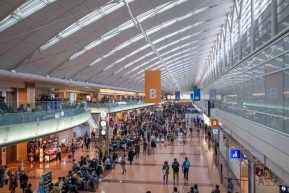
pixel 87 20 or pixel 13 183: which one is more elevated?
pixel 87 20

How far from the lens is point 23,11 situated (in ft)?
53.6

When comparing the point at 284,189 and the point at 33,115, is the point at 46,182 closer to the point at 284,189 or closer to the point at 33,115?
the point at 33,115

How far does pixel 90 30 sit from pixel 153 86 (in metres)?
5.34

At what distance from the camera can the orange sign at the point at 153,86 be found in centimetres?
2100

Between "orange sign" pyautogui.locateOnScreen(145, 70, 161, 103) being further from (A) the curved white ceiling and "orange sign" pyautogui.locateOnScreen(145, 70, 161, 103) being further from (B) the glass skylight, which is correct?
(B) the glass skylight

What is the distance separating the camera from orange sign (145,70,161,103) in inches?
827

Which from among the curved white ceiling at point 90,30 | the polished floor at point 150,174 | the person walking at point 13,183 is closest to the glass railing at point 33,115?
the person walking at point 13,183

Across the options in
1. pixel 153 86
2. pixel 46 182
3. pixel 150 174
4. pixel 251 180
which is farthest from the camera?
pixel 153 86

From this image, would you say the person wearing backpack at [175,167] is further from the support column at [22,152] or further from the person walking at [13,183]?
the support column at [22,152]

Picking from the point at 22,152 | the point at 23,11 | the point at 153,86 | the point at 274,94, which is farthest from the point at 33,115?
the point at 274,94

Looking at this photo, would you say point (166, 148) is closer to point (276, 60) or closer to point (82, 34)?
point (82, 34)

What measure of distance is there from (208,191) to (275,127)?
9527 mm

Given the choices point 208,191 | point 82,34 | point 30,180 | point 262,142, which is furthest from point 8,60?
point 262,142

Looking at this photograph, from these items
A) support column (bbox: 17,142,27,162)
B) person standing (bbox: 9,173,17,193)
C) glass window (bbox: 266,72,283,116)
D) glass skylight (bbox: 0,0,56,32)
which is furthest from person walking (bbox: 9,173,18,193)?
glass window (bbox: 266,72,283,116)
